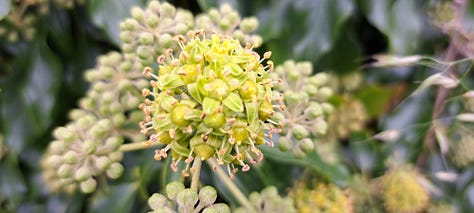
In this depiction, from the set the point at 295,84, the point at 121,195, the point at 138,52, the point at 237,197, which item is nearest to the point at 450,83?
the point at 295,84

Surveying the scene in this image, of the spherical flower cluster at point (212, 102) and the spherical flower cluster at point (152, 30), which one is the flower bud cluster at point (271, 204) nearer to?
the spherical flower cluster at point (212, 102)

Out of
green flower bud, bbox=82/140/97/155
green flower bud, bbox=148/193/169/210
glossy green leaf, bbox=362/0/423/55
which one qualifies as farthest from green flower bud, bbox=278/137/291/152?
glossy green leaf, bbox=362/0/423/55

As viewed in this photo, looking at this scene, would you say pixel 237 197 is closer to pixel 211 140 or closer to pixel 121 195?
pixel 211 140

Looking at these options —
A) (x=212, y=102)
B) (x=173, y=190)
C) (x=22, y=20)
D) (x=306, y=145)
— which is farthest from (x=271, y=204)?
(x=22, y=20)

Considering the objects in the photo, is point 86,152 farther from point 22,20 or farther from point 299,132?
point 22,20

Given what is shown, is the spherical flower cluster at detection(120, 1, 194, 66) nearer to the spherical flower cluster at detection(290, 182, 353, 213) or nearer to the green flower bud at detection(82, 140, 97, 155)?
the green flower bud at detection(82, 140, 97, 155)

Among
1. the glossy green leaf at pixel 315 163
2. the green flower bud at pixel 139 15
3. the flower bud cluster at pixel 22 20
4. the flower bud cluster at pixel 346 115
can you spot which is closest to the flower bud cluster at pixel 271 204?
the glossy green leaf at pixel 315 163
